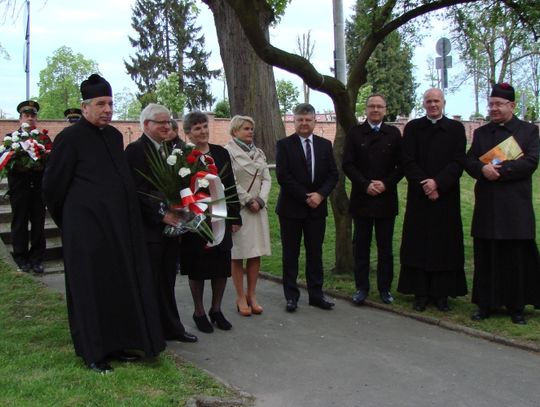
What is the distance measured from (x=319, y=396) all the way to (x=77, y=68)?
208ft

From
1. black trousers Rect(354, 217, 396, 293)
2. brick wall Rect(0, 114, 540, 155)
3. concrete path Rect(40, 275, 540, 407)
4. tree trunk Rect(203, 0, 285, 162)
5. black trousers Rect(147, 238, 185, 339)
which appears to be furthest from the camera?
brick wall Rect(0, 114, 540, 155)

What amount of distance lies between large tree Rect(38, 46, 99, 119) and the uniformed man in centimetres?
5657

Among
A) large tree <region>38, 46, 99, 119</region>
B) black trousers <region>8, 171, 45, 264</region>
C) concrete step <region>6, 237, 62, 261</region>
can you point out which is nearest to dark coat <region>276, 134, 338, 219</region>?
black trousers <region>8, 171, 45, 264</region>

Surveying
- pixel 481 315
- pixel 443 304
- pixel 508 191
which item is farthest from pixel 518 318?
pixel 508 191

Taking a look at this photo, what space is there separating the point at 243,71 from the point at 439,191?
8578 mm

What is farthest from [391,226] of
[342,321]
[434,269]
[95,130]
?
[95,130]

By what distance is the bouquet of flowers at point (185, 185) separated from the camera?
525 centimetres

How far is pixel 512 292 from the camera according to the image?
20.5 ft

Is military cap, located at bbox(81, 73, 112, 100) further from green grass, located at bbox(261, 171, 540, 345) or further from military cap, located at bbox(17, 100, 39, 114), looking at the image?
military cap, located at bbox(17, 100, 39, 114)

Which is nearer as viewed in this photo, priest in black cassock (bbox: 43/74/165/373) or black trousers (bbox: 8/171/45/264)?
priest in black cassock (bbox: 43/74/165/373)

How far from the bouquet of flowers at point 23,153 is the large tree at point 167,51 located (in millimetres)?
56362

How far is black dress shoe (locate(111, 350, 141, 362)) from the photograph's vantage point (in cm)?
498

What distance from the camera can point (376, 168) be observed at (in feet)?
22.5

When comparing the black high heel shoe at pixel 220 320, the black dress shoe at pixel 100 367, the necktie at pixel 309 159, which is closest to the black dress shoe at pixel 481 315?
the necktie at pixel 309 159
